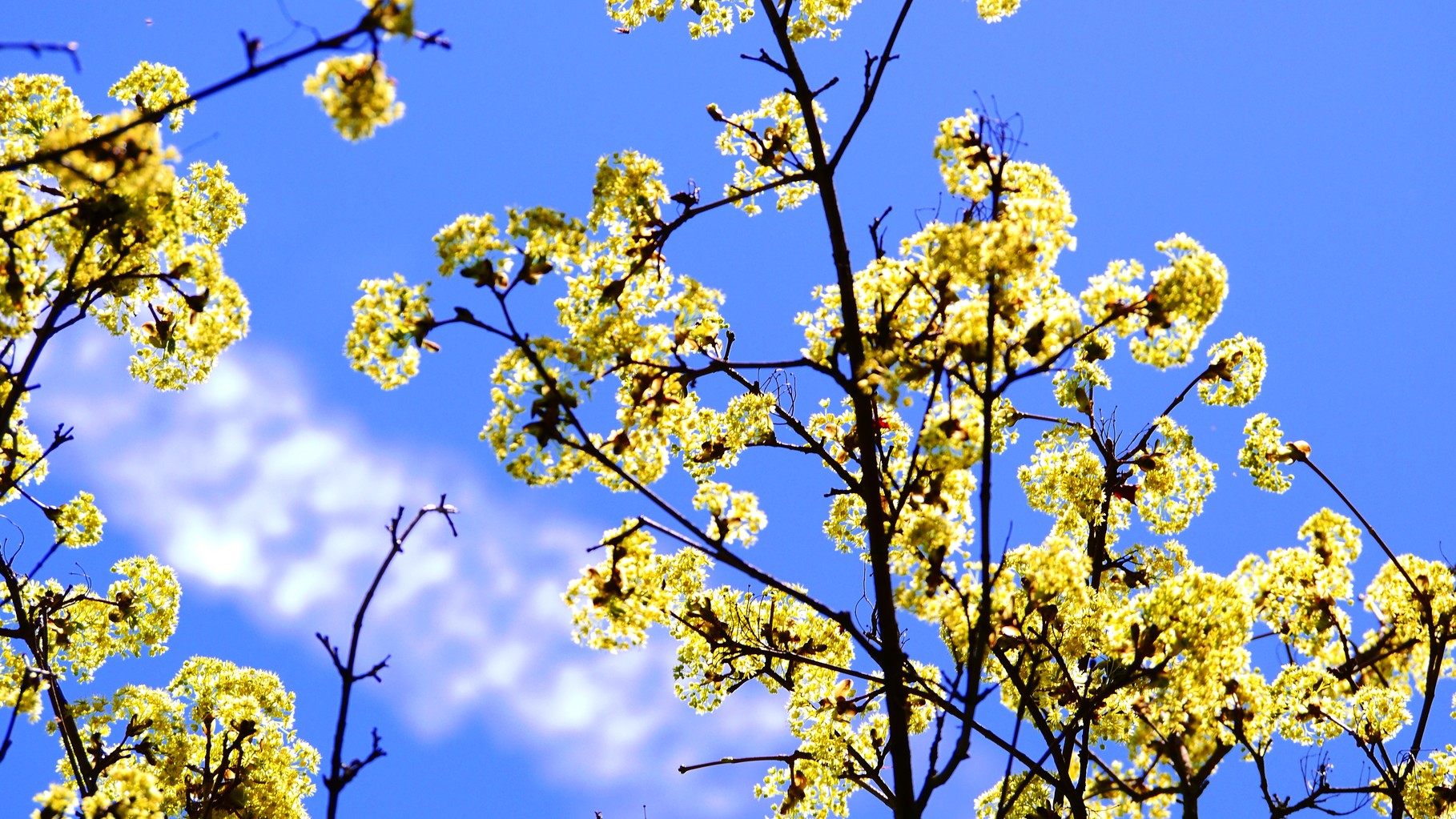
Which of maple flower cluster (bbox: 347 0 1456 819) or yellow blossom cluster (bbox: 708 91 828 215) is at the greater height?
yellow blossom cluster (bbox: 708 91 828 215)

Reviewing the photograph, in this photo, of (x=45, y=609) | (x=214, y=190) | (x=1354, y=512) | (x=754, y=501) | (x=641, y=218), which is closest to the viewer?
(x=754, y=501)

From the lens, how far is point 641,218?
5.99m

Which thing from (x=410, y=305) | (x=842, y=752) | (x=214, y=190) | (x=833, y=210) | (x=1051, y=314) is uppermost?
(x=214, y=190)

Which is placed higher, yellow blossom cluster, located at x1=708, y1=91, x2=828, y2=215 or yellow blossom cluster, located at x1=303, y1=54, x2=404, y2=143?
yellow blossom cluster, located at x1=708, y1=91, x2=828, y2=215

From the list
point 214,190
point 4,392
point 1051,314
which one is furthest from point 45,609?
point 1051,314

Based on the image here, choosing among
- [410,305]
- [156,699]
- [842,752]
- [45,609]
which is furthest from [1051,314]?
[156,699]

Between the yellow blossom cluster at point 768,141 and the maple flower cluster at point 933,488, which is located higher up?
the yellow blossom cluster at point 768,141

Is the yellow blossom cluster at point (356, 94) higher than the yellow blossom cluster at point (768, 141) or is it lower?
lower

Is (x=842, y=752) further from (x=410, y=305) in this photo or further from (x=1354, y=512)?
(x=410, y=305)

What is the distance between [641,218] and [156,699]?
662 cm

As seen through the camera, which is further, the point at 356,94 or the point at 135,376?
the point at 135,376

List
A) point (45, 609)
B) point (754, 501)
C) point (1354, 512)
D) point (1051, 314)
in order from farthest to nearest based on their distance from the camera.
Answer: point (1354, 512) < point (45, 609) < point (754, 501) < point (1051, 314)

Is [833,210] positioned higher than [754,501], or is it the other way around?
[833,210]

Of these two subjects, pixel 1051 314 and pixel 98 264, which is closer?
pixel 1051 314
